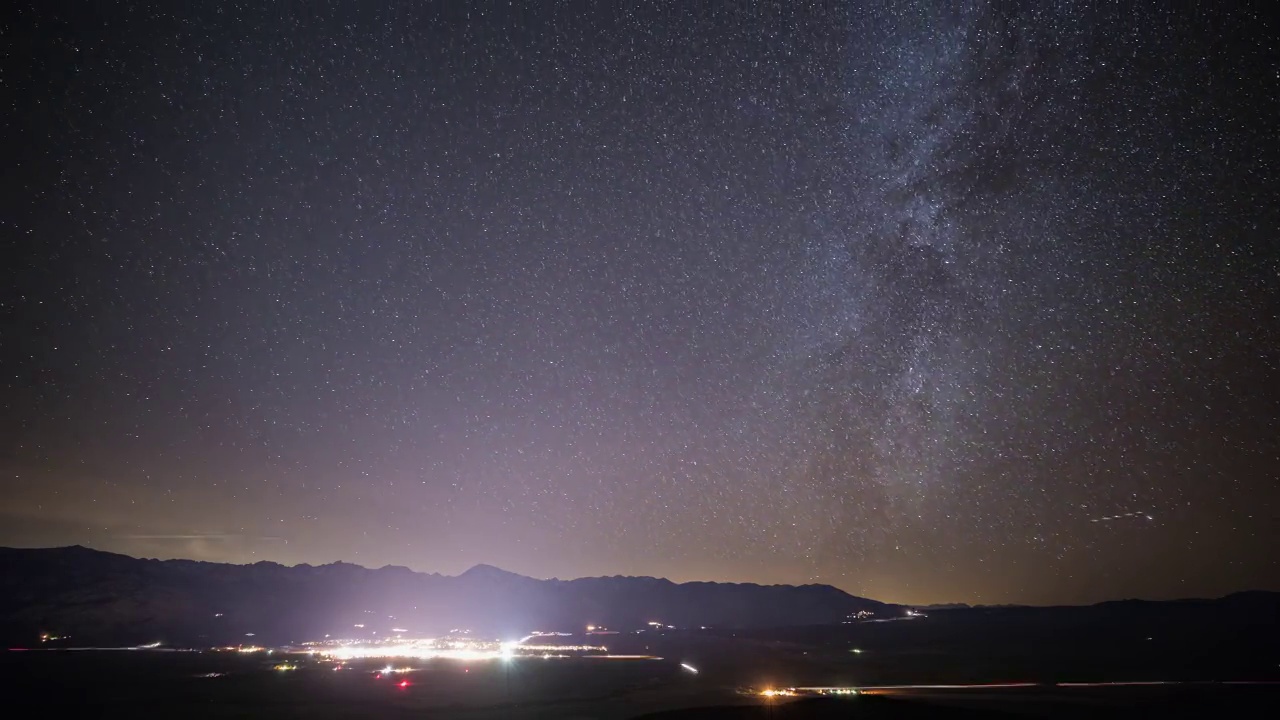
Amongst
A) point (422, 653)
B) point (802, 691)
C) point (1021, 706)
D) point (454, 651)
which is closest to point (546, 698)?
point (802, 691)

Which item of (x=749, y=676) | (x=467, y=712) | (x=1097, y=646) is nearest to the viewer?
(x=467, y=712)

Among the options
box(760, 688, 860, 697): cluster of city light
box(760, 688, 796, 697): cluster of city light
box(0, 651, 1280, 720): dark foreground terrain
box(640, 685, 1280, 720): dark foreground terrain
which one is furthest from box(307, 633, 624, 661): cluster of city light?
box(640, 685, 1280, 720): dark foreground terrain

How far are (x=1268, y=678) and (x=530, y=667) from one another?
3076 inches

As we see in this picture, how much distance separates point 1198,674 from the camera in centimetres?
7869

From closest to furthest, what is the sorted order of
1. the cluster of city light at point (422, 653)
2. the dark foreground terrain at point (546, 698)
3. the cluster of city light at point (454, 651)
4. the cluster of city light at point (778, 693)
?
the dark foreground terrain at point (546, 698), the cluster of city light at point (778, 693), the cluster of city light at point (422, 653), the cluster of city light at point (454, 651)

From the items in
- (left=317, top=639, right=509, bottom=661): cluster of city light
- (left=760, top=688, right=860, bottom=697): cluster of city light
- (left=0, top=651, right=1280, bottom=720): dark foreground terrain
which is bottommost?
(left=317, top=639, right=509, bottom=661): cluster of city light

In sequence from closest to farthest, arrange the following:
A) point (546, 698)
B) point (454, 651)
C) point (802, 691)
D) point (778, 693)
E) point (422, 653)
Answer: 1. point (546, 698)
2. point (778, 693)
3. point (802, 691)
4. point (422, 653)
5. point (454, 651)

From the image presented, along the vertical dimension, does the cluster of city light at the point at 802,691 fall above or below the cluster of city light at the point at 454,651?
above

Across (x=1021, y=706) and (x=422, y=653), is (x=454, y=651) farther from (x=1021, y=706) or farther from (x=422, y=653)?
(x=1021, y=706)

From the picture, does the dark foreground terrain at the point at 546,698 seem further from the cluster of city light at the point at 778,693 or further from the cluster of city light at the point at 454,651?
the cluster of city light at the point at 454,651

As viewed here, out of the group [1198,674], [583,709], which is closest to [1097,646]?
[1198,674]

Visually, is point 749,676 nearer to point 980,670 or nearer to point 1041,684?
point 1041,684

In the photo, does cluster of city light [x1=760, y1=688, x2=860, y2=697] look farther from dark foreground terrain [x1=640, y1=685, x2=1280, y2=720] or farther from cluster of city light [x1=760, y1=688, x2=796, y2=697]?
dark foreground terrain [x1=640, y1=685, x2=1280, y2=720]

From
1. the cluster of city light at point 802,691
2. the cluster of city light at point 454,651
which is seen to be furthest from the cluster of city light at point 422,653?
the cluster of city light at point 802,691
